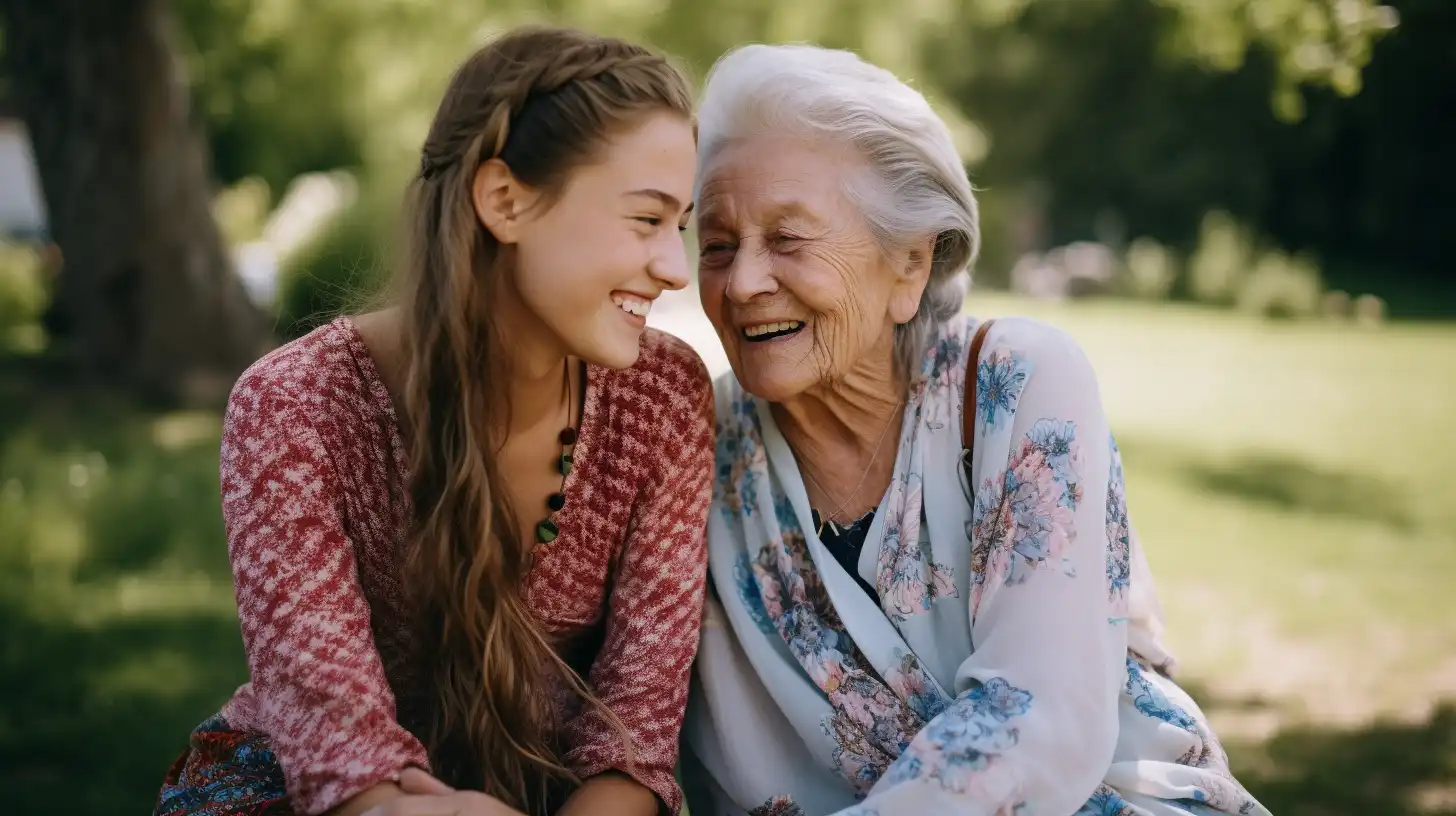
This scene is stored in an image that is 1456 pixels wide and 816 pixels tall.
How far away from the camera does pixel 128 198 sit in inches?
390

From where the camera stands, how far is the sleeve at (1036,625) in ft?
7.73

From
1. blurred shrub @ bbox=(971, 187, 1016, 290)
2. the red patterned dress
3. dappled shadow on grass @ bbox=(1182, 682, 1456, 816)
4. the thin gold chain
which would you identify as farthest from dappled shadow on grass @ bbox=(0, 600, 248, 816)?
blurred shrub @ bbox=(971, 187, 1016, 290)

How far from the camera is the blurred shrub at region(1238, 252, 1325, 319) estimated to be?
71.9 ft

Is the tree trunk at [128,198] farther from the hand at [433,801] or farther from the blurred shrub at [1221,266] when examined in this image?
the blurred shrub at [1221,266]

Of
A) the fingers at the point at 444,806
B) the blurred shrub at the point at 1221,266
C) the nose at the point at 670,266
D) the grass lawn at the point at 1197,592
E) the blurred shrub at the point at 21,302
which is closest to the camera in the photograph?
the fingers at the point at 444,806

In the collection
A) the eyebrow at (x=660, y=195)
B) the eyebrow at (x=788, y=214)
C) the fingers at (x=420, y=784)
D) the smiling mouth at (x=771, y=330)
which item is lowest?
the fingers at (x=420, y=784)

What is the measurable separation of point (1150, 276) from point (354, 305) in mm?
25925

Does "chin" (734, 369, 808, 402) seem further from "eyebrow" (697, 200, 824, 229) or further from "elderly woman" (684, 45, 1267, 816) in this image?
"eyebrow" (697, 200, 824, 229)

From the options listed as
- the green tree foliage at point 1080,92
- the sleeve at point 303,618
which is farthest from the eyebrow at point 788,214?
the green tree foliage at point 1080,92

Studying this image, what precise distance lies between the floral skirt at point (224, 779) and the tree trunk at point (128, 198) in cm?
831

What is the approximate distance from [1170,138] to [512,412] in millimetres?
36347

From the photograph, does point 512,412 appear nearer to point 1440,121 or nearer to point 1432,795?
point 1432,795

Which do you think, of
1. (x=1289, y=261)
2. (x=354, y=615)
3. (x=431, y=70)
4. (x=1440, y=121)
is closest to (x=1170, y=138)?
(x=1440, y=121)

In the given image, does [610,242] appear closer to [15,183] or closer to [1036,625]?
[1036,625]
